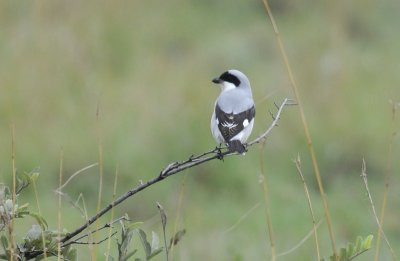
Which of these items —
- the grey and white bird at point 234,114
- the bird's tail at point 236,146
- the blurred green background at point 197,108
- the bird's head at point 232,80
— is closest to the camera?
the bird's tail at point 236,146

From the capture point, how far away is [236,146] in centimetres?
388

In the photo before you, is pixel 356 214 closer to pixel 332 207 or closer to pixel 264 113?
pixel 332 207

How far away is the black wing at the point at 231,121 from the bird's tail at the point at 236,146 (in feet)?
0.14

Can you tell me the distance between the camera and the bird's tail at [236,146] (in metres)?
3.76

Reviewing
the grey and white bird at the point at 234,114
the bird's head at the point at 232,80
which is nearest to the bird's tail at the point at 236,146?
the grey and white bird at the point at 234,114

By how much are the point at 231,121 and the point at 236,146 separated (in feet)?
0.73

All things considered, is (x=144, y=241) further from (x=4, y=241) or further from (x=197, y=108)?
Answer: (x=197, y=108)

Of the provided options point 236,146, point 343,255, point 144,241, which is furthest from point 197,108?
point 144,241

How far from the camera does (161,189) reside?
6188 millimetres

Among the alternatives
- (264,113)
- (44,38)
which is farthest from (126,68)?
(264,113)

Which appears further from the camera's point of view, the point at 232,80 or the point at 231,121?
the point at 232,80

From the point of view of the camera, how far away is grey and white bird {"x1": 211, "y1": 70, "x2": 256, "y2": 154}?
4016 mm

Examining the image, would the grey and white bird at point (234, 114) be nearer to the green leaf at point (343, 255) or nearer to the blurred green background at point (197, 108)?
the blurred green background at point (197, 108)

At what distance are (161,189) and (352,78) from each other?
7.37 ft
